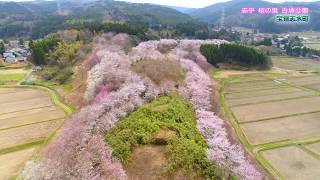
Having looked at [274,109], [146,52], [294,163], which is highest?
[146,52]

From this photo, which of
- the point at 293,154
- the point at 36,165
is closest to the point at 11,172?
the point at 36,165

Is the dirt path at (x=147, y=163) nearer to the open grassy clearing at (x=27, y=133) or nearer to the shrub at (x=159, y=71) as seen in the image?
the open grassy clearing at (x=27, y=133)

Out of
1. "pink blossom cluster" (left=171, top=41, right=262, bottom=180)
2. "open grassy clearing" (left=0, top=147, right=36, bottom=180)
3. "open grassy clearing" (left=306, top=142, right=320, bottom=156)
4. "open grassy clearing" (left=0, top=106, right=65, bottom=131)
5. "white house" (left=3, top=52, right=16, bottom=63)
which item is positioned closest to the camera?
"pink blossom cluster" (left=171, top=41, right=262, bottom=180)

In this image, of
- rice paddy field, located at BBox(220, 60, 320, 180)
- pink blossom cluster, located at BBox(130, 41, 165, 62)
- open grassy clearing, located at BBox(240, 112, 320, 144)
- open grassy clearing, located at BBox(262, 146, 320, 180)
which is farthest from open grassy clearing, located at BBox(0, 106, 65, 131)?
open grassy clearing, located at BBox(262, 146, 320, 180)

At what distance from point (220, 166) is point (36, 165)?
481 inches

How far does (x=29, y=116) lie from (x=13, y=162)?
12.8 metres

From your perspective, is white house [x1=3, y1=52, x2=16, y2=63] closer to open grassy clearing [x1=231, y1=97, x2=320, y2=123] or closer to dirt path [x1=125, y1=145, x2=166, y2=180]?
open grassy clearing [x1=231, y1=97, x2=320, y2=123]

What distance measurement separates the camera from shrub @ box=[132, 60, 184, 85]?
43.6 meters

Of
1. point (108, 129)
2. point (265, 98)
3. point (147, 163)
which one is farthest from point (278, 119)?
point (147, 163)

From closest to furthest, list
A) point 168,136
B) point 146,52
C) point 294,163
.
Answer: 1. point 168,136
2. point 294,163
3. point 146,52

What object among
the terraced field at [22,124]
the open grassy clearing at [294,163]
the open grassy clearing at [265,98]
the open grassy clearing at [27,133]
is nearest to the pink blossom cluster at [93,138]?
the terraced field at [22,124]

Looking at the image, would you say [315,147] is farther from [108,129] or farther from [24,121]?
[24,121]

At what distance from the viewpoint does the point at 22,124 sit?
3866cm

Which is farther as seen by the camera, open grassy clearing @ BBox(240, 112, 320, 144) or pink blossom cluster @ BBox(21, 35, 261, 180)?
open grassy clearing @ BBox(240, 112, 320, 144)
